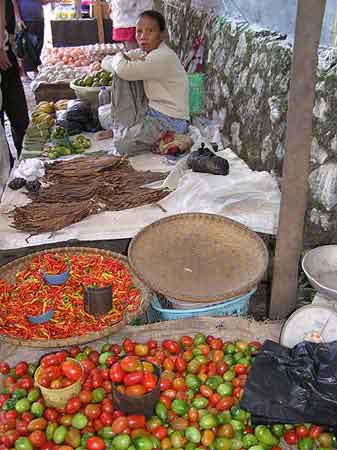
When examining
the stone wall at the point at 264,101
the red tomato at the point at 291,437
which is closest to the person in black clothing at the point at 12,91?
the stone wall at the point at 264,101

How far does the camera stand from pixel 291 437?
1.94m

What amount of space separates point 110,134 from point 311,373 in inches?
140

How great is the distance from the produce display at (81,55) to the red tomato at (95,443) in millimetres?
6803

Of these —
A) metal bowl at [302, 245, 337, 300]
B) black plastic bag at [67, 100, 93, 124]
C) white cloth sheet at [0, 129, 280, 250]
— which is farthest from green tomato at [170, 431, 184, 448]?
black plastic bag at [67, 100, 93, 124]

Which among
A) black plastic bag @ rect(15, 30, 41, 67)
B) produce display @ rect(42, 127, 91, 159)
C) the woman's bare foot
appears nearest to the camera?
produce display @ rect(42, 127, 91, 159)

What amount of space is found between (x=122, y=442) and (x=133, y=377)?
0.82 ft

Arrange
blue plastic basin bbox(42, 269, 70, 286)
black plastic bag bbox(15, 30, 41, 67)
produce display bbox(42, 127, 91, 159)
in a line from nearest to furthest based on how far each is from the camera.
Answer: blue plastic basin bbox(42, 269, 70, 286) < produce display bbox(42, 127, 91, 159) < black plastic bag bbox(15, 30, 41, 67)

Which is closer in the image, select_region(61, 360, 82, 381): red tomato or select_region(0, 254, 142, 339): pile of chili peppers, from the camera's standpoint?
select_region(61, 360, 82, 381): red tomato

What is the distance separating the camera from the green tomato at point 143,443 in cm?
182

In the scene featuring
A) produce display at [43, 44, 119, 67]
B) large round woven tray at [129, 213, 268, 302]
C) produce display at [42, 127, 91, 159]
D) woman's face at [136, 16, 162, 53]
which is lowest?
large round woven tray at [129, 213, 268, 302]

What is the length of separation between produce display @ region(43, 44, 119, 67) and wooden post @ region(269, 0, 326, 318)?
6183 millimetres

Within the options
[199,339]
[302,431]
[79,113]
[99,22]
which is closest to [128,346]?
[199,339]

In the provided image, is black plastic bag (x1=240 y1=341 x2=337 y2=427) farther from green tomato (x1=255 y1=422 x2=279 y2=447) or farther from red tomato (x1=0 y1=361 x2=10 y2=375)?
red tomato (x1=0 y1=361 x2=10 y2=375)

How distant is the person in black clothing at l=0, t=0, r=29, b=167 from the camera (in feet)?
17.2
